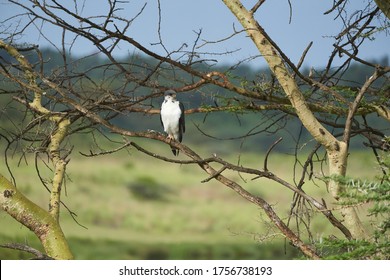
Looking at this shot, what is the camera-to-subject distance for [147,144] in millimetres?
7410

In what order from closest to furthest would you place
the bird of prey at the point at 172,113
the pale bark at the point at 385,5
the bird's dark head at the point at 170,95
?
1. the pale bark at the point at 385,5
2. the bird's dark head at the point at 170,95
3. the bird of prey at the point at 172,113

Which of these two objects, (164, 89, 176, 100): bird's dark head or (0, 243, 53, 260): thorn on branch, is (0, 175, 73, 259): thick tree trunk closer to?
(0, 243, 53, 260): thorn on branch

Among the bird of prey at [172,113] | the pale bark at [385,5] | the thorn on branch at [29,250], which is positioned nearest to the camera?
the thorn on branch at [29,250]

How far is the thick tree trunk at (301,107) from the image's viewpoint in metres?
3.34

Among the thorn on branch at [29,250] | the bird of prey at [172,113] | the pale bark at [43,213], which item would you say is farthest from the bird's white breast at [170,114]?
the thorn on branch at [29,250]

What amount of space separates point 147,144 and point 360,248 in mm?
5202

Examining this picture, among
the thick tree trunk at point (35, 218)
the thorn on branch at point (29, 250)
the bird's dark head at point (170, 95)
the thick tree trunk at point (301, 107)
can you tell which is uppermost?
the bird's dark head at point (170, 95)

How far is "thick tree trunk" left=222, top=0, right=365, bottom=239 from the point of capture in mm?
3336

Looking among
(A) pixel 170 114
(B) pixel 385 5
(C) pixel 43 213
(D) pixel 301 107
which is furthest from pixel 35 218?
(B) pixel 385 5

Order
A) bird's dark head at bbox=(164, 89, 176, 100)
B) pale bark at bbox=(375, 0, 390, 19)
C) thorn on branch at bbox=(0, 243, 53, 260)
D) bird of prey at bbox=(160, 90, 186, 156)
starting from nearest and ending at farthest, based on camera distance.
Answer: thorn on branch at bbox=(0, 243, 53, 260) → pale bark at bbox=(375, 0, 390, 19) → bird's dark head at bbox=(164, 89, 176, 100) → bird of prey at bbox=(160, 90, 186, 156)

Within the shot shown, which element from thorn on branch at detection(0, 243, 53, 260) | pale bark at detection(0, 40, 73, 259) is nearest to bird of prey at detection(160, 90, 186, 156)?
pale bark at detection(0, 40, 73, 259)

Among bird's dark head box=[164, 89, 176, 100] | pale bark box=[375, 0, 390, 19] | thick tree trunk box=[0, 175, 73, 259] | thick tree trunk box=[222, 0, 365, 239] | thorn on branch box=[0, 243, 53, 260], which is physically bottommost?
thorn on branch box=[0, 243, 53, 260]

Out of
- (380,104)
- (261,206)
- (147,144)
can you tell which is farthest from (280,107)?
(147,144)

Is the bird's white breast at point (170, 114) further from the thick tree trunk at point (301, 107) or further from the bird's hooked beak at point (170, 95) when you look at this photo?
the thick tree trunk at point (301, 107)
